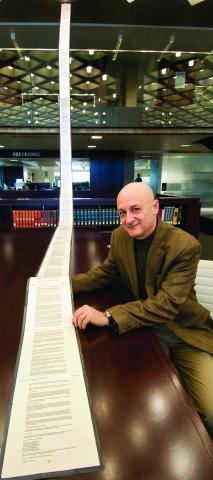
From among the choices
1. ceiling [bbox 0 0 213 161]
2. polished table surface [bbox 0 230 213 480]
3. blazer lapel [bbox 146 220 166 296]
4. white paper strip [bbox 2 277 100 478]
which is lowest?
polished table surface [bbox 0 230 213 480]

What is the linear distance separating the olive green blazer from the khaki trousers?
0.15 ft

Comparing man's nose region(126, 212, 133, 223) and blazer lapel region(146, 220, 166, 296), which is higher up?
man's nose region(126, 212, 133, 223)

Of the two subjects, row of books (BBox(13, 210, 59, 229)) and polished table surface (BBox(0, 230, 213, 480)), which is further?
row of books (BBox(13, 210, 59, 229))

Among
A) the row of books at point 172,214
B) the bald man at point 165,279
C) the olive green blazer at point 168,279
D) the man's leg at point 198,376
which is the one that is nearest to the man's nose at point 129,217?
the bald man at point 165,279

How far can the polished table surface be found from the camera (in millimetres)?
466

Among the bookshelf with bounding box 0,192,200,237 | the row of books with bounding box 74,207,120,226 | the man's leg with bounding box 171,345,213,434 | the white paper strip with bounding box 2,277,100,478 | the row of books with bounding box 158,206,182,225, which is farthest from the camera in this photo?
the row of books with bounding box 158,206,182,225

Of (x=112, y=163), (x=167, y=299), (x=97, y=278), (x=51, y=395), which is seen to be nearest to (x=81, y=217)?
(x=97, y=278)

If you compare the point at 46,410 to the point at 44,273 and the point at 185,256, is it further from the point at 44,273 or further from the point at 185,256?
the point at 185,256

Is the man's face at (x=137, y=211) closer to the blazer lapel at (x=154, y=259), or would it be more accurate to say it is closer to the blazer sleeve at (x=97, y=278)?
the blazer lapel at (x=154, y=259)

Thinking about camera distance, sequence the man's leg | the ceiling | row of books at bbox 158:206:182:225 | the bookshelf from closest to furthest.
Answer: the man's leg → the bookshelf → row of books at bbox 158:206:182:225 → the ceiling

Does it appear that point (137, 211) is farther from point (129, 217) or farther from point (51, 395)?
point (51, 395)

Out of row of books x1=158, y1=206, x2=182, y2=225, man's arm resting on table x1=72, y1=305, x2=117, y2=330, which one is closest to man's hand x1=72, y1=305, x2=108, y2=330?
man's arm resting on table x1=72, y1=305, x2=117, y2=330

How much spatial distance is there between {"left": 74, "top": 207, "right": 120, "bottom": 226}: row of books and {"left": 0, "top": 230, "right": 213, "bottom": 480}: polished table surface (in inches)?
119

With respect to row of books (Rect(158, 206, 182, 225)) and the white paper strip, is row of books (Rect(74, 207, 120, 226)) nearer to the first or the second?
row of books (Rect(158, 206, 182, 225))
